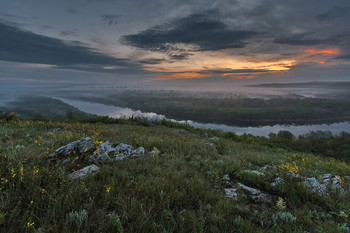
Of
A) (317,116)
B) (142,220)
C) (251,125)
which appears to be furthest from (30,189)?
(317,116)

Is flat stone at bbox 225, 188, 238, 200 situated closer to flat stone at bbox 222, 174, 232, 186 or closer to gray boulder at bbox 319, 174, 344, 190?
flat stone at bbox 222, 174, 232, 186

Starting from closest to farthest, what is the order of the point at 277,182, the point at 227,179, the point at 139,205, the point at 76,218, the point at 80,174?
the point at 76,218, the point at 139,205, the point at 80,174, the point at 277,182, the point at 227,179

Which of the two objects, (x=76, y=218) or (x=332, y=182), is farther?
(x=332, y=182)

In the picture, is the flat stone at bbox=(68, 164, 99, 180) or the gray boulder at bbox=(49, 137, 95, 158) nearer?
the flat stone at bbox=(68, 164, 99, 180)

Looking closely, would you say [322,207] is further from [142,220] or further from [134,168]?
[134,168]

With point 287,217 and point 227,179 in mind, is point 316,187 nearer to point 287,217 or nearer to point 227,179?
point 287,217

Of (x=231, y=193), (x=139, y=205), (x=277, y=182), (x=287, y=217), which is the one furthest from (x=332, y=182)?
(x=139, y=205)

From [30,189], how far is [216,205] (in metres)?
3.62

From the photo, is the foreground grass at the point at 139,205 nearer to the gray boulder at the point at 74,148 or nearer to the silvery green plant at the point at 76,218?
the silvery green plant at the point at 76,218

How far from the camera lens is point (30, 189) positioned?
9.63 feet

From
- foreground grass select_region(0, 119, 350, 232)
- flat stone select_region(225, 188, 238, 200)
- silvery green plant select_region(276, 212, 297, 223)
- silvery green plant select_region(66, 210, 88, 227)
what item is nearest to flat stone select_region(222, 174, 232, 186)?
foreground grass select_region(0, 119, 350, 232)

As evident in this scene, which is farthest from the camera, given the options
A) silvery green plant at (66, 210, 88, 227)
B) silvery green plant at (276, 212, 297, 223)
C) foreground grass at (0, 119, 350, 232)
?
silvery green plant at (276, 212, 297, 223)

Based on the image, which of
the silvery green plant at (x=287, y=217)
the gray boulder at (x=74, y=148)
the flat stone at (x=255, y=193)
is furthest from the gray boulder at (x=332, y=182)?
the gray boulder at (x=74, y=148)

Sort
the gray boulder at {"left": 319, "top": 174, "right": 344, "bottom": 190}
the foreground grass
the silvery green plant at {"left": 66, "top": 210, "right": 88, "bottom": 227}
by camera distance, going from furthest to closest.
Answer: the gray boulder at {"left": 319, "top": 174, "right": 344, "bottom": 190}
the foreground grass
the silvery green plant at {"left": 66, "top": 210, "right": 88, "bottom": 227}
